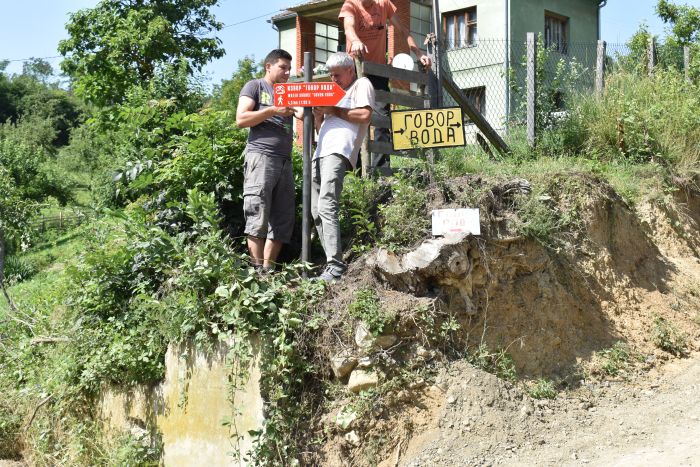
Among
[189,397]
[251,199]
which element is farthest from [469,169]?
[189,397]

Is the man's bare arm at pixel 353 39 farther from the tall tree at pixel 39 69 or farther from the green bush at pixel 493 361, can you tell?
the tall tree at pixel 39 69

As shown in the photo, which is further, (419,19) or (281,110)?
(419,19)

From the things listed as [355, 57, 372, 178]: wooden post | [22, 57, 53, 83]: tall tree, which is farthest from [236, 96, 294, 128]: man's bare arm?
[22, 57, 53, 83]: tall tree

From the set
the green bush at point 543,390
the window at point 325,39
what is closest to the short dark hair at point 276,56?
the green bush at point 543,390

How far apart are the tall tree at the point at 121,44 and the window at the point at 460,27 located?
8341mm

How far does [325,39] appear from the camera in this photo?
2580 cm

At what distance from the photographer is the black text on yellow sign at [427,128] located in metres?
7.31

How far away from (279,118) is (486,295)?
7.73 feet

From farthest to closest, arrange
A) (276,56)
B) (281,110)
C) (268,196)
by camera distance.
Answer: (276,56) → (268,196) → (281,110)

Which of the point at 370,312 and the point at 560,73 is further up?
the point at 560,73

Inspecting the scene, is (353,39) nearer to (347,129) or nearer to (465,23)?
(347,129)

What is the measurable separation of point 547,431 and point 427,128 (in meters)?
3.10

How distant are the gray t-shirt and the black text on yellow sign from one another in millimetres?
1292

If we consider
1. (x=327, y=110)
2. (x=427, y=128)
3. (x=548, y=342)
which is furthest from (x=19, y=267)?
(x=548, y=342)
